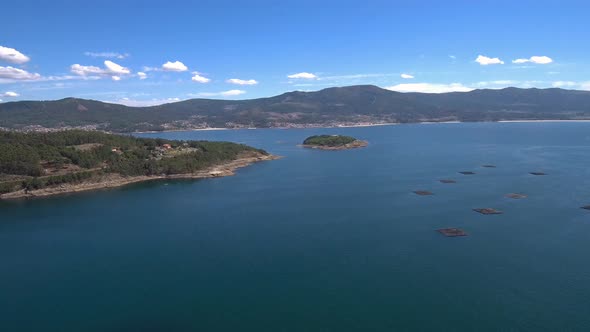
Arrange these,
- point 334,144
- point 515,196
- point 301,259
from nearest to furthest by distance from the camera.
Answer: point 301,259 → point 515,196 → point 334,144

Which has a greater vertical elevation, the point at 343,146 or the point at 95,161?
the point at 95,161

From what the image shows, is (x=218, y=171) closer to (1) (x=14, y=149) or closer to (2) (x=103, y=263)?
(1) (x=14, y=149)

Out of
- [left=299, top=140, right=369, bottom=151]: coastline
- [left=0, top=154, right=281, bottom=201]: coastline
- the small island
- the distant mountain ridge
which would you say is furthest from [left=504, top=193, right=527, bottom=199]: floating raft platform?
the distant mountain ridge

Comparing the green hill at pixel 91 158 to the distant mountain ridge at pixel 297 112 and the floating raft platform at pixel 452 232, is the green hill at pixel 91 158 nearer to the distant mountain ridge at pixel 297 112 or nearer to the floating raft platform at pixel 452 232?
the floating raft platform at pixel 452 232

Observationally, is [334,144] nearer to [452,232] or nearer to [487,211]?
[487,211]

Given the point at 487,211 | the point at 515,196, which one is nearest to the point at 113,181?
the point at 487,211

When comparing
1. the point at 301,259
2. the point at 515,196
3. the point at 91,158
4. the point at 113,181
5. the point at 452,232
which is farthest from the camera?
the point at 91,158

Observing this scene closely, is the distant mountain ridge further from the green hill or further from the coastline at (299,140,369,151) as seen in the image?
the green hill
